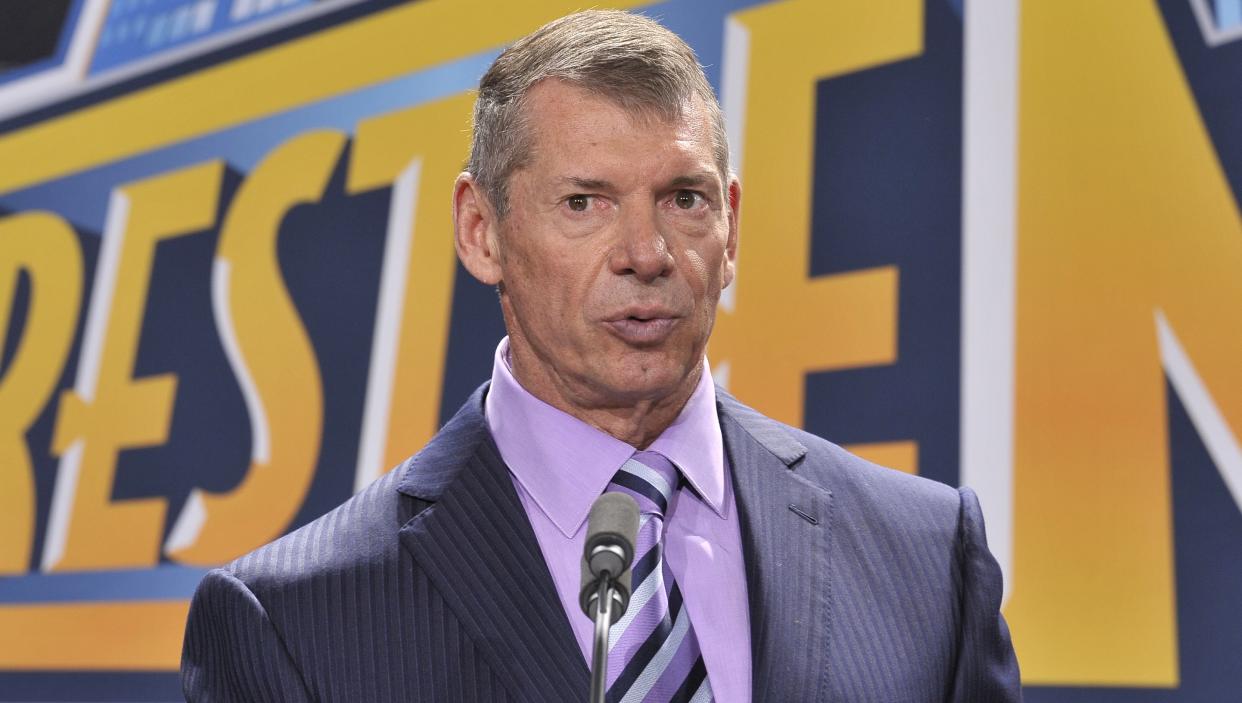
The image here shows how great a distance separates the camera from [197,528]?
3.09 meters

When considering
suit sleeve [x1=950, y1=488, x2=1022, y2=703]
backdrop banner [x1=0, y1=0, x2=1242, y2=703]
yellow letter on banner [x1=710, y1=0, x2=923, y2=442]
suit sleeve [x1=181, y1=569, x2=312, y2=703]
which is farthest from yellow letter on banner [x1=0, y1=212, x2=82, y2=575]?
suit sleeve [x1=950, y1=488, x2=1022, y2=703]

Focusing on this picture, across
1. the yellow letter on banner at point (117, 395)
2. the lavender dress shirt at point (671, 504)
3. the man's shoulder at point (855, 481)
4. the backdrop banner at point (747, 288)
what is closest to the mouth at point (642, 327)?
the lavender dress shirt at point (671, 504)

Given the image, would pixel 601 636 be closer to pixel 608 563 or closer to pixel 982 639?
pixel 608 563

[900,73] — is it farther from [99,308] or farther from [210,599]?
[99,308]

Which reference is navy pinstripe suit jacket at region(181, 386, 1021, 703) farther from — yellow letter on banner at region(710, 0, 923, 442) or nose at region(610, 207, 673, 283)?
yellow letter on banner at region(710, 0, 923, 442)

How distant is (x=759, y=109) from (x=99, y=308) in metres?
1.93

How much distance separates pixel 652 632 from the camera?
1.36m

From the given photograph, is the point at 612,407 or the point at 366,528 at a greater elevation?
the point at 612,407

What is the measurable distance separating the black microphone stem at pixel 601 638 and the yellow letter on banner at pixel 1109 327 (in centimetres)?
120

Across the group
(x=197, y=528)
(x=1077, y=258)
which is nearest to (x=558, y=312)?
(x=1077, y=258)

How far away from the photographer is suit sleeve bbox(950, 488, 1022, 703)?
1.43 m

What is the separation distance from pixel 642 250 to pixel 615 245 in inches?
1.3

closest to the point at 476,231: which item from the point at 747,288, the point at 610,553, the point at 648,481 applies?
the point at 648,481

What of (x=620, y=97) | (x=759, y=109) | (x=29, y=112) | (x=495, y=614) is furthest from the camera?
(x=29, y=112)
